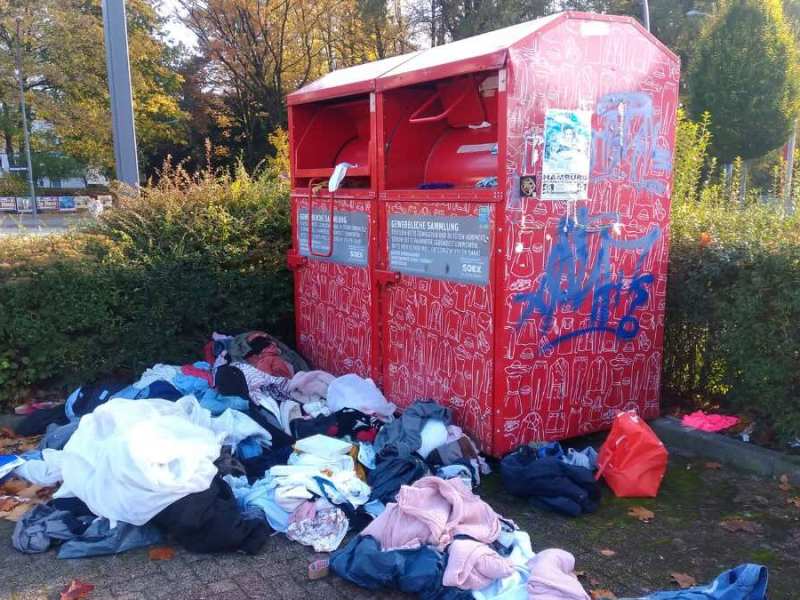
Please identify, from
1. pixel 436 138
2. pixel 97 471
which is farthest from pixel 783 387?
pixel 97 471

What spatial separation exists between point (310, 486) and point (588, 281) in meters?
1.92

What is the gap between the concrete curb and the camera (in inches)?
152

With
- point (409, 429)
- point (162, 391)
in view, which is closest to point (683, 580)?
point (409, 429)

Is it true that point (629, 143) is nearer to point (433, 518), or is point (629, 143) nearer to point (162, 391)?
point (433, 518)

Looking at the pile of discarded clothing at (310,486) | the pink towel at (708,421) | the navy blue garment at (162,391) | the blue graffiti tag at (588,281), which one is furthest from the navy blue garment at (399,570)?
the pink towel at (708,421)

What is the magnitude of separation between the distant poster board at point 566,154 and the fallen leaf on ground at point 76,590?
281cm

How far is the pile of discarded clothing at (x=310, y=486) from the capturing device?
9.53 feet

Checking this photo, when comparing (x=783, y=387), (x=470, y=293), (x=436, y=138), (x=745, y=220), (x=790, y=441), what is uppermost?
(x=436, y=138)

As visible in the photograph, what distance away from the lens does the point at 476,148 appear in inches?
168

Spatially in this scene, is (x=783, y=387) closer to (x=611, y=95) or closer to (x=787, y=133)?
(x=611, y=95)

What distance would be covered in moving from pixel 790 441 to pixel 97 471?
365 cm

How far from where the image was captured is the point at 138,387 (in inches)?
185

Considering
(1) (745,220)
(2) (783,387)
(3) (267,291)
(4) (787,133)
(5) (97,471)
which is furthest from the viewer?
(4) (787,133)

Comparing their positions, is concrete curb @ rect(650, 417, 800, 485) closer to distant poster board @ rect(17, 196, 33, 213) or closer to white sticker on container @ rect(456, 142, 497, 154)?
white sticker on container @ rect(456, 142, 497, 154)
